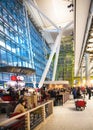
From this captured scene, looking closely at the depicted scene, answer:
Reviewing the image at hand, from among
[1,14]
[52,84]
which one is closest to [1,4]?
[1,14]

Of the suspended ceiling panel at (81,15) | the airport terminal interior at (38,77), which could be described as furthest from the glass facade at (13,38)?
the suspended ceiling panel at (81,15)

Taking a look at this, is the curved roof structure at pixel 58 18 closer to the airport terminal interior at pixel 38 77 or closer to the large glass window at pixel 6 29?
the airport terminal interior at pixel 38 77

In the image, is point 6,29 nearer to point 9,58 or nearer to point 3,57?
point 9,58

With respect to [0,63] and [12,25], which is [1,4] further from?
[0,63]

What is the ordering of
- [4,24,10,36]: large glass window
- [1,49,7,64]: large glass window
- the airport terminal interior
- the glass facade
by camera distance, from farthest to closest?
[4,24,10,36]: large glass window
the glass facade
[1,49,7,64]: large glass window
the airport terminal interior

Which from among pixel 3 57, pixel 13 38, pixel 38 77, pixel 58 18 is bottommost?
pixel 38 77

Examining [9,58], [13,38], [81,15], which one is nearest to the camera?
A: [81,15]

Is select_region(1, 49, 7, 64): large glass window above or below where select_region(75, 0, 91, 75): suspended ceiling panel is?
below

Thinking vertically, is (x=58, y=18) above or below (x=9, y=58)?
above

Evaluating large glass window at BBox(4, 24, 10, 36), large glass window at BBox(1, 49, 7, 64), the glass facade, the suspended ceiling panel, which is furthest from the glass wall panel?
the suspended ceiling panel

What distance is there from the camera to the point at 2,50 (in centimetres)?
2069

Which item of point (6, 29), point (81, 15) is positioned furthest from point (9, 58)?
point (81, 15)

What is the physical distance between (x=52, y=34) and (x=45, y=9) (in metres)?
11.9

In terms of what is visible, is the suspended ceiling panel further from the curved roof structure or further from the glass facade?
the glass facade
